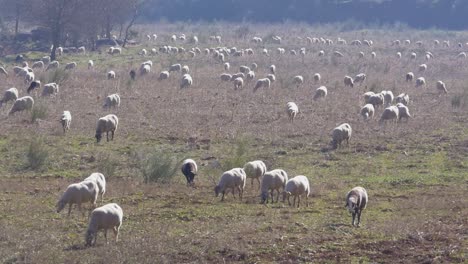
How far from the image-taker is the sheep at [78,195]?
15.6m

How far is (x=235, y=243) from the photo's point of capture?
1346 centimetres

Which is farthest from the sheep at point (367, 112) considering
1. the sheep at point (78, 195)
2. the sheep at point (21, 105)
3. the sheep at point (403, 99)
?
the sheep at point (78, 195)

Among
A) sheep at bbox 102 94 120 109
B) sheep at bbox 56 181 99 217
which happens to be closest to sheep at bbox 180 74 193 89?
sheep at bbox 102 94 120 109

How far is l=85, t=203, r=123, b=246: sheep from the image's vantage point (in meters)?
13.5

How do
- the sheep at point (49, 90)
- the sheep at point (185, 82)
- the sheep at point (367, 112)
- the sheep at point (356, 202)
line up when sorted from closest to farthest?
the sheep at point (356, 202), the sheep at point (367, 112), the sheep at point (49, 90), the sheep at point (185, 82)

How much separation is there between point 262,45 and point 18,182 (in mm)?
49637

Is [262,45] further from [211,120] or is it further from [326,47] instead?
[211,120]

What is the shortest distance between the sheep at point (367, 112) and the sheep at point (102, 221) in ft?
55.4

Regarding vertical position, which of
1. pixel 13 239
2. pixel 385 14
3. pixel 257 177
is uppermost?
pixel 385 14

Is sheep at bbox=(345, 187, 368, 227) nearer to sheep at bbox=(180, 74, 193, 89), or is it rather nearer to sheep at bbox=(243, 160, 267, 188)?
sheep at bbox=(243, 160, 267, 188)

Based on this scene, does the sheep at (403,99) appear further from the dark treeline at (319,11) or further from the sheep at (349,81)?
the dark treeline at (319,11)

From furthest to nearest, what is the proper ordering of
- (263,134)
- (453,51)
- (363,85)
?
(453,51), (363,85), (263,134)

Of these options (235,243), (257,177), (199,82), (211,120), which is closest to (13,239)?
(235,243)

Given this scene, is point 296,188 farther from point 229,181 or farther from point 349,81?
point 349,81
